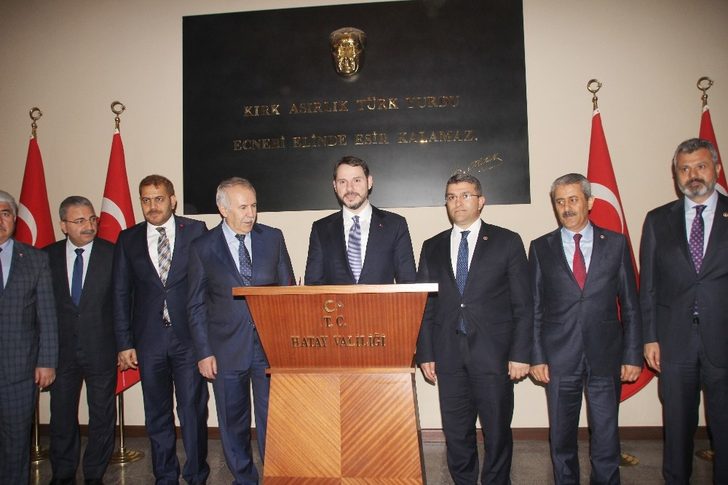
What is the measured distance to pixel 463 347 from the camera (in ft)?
8.99

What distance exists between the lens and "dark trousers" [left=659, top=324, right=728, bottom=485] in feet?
8.45

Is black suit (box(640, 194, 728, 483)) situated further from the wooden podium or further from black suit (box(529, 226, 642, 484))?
the wooden podium

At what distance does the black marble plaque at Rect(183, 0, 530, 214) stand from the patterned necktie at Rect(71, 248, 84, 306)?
106 cm

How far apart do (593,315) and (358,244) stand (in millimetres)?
1352

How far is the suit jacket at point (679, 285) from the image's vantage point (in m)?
2.57

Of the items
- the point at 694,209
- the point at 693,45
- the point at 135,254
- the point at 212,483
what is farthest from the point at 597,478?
the point at 693,45

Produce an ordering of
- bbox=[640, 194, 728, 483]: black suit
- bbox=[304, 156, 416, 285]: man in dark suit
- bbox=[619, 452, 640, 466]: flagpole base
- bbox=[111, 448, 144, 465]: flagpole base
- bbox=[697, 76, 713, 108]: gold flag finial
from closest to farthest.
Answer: bbox=[640, 194, 728, 483]: black suit → bbox=[304, 156, 416, 285]: man in dark suit → bbox=[619, 452, 640, 466]: flagpole base → bbox=[111, 448, 144, 465]: flagpole base → bbox=[697, 76, 713, 108]: gold flag finial

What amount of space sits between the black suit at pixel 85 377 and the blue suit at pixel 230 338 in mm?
850

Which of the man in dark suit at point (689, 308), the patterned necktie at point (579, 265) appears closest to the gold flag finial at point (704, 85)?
the man in dark suit at point (689, 308)

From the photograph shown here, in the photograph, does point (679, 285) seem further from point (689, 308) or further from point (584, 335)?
point (584, 335)

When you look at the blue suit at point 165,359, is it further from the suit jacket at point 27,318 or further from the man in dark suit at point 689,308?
the man in dark suit at point 689,308

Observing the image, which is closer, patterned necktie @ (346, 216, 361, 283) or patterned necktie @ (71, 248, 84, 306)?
patterned necktie @ (346, 216, 361, 283)

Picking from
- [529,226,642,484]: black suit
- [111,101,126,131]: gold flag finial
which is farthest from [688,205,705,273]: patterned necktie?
[111,101,126,131]: gold flag finial

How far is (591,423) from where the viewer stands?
2820 mm
